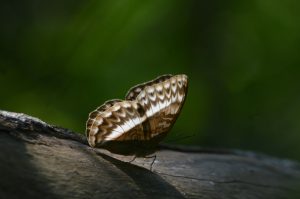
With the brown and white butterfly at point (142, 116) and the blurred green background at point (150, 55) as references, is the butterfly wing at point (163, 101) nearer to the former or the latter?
the brown and white butterfly at point (142, 116)

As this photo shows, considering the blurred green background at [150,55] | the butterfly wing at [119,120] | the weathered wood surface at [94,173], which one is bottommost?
the weathered wood surface at [94,173]

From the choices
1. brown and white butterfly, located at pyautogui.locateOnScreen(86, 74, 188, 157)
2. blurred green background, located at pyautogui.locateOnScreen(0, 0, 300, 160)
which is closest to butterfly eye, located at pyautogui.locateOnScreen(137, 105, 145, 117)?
brown and white butterfly, located at pyautogui.locateOnScreen(86, 74, 188, 157)

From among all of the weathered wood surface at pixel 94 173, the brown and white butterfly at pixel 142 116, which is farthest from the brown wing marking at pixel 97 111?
the weathered wood surface at pixel 94 173

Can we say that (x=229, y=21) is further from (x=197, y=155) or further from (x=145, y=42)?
(x=197, y=155)

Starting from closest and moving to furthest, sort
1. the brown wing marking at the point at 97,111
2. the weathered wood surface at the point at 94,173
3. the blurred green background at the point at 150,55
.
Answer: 1. the weathered wood surface at the point at 94,173
2. the brown wing marking at the point at 97,111
3. the blurred green background at the point at 150,55

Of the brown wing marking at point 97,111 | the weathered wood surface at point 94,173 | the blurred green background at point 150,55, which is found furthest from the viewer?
the blurred green background at point 150,55

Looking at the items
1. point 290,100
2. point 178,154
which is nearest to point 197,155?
point 178,154

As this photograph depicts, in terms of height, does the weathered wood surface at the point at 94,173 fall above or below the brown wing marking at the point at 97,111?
below
